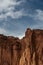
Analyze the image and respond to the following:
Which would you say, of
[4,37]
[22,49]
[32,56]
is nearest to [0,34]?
[4,37]

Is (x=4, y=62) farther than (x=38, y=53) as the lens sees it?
Yes

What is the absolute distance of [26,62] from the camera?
368ft

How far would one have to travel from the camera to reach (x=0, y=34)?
124 meters

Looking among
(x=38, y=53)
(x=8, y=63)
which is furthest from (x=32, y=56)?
(x=8, y=63)

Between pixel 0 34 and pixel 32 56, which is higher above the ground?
pixel 0 34

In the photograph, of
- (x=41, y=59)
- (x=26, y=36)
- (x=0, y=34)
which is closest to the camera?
(x=41, y=59)

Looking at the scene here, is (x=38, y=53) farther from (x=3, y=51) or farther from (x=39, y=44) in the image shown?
(x=3, y=51)

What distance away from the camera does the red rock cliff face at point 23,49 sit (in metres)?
111

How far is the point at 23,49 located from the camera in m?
119

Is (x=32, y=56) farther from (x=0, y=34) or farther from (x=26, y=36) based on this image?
(x=0, y=34)

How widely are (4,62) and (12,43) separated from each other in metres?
6.74

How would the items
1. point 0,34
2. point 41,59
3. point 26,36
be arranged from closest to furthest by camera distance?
point 41,59
point 26,36
point 0,34

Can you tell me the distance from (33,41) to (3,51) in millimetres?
12634

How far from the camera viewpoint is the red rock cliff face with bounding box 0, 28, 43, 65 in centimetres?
11138
